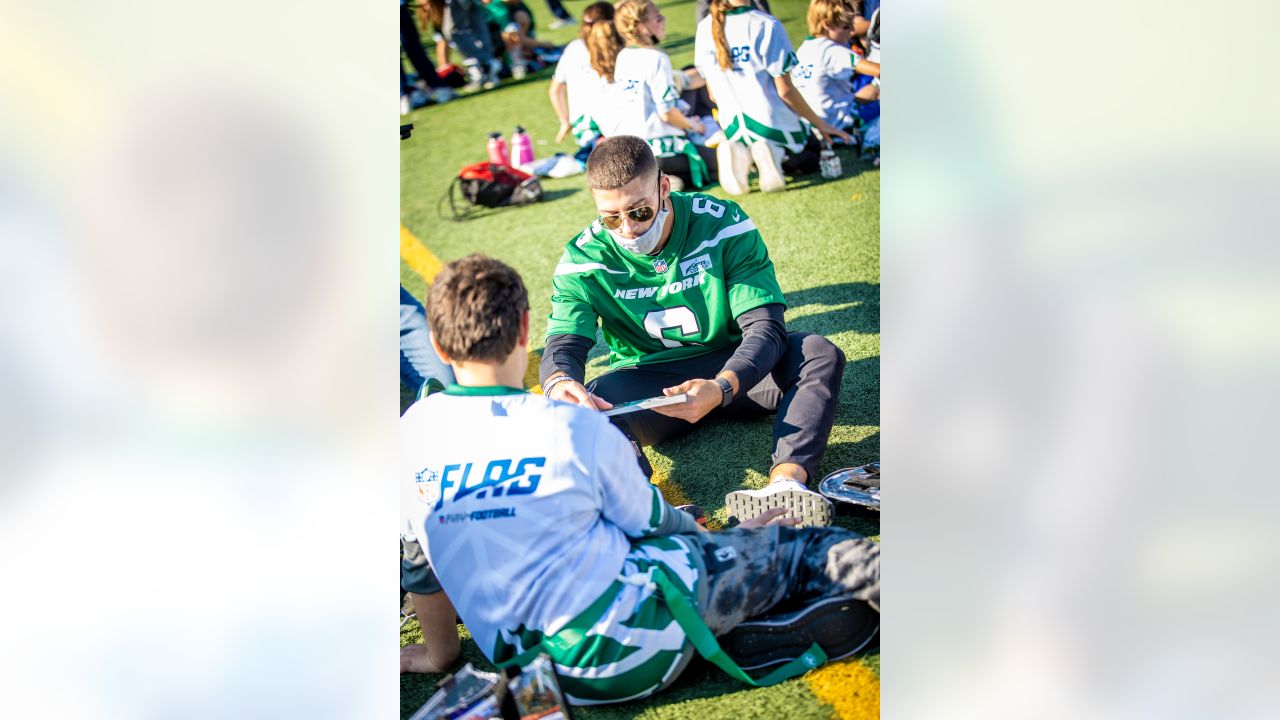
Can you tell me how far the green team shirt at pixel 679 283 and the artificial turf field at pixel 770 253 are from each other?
1.42 feet

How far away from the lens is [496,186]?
7.54m

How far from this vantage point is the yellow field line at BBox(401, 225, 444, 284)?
6.91 m

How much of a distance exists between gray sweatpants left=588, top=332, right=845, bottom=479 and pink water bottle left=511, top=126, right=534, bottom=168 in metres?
4.22

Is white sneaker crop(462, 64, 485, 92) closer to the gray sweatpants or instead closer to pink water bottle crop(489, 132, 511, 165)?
pink water bottle crop(489, 132, 511, 165)

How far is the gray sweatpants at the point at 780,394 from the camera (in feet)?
12.1

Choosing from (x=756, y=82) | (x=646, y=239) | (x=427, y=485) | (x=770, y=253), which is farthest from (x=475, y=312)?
(x=756, y=82)

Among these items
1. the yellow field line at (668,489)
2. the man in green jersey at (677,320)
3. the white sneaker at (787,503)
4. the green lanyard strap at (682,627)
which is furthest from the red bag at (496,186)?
the green lanyard strap at (682,627)

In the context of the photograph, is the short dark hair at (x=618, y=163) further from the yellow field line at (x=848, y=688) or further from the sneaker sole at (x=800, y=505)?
the yellow field line at (x=848, y=688)

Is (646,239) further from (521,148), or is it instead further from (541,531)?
(521,148)
